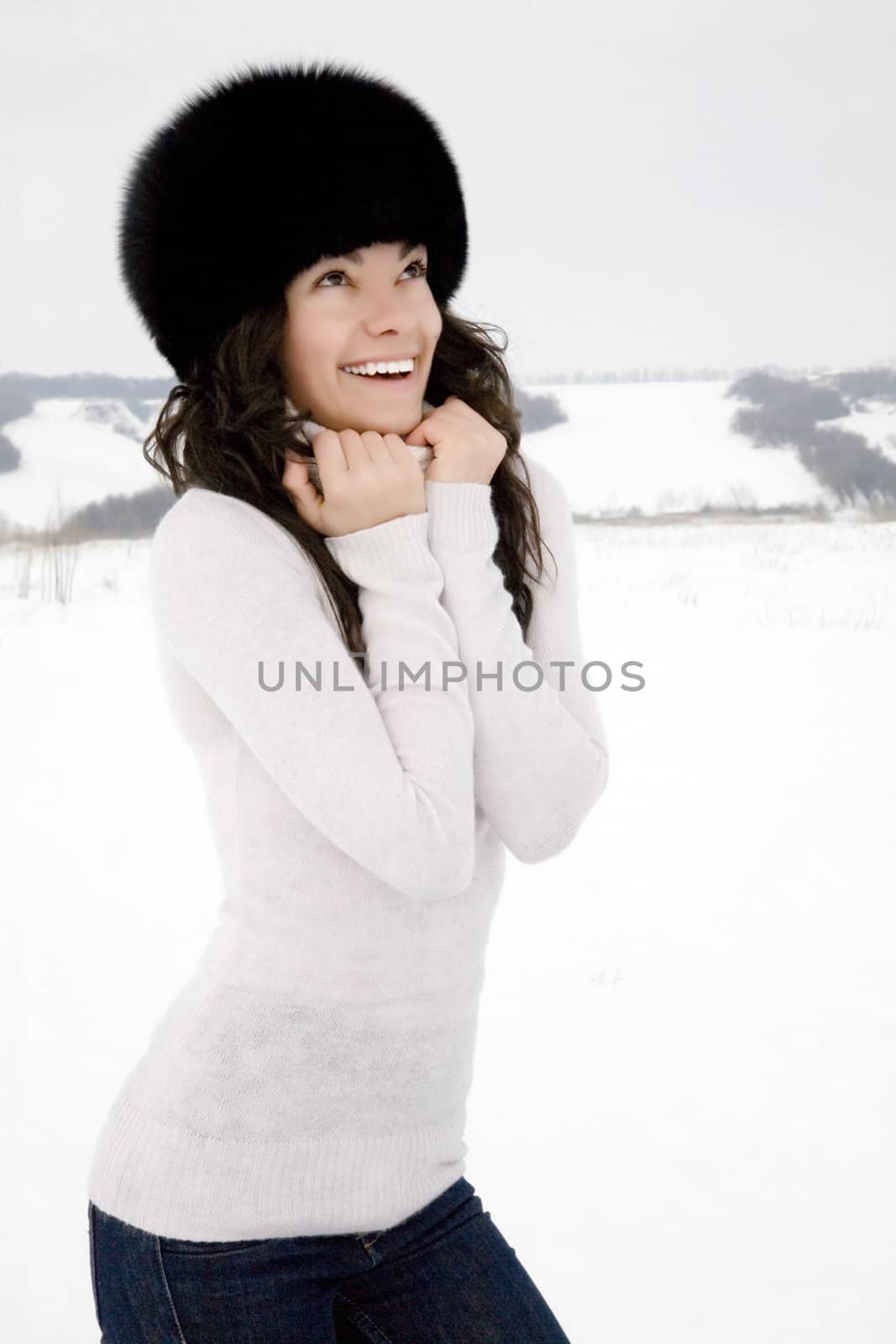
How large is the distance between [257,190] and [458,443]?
0.26 m

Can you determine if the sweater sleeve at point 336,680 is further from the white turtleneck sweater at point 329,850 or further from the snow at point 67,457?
the snow at point 67,457

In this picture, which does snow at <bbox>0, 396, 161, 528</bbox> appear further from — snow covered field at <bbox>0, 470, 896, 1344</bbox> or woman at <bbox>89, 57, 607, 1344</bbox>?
woman at <bbox>89, 57, 607, 1344</bbox>

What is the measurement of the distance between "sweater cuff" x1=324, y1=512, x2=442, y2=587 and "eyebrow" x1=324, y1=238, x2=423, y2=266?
229 mm

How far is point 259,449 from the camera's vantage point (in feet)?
2.98

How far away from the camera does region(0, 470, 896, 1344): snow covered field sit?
1626mm

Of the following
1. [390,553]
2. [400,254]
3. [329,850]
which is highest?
[400,254]

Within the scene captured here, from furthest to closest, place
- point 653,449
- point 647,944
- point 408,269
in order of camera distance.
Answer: point 653,449 → point 647,944 → point 408,269

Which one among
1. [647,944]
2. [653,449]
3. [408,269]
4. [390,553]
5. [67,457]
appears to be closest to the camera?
[390,553]

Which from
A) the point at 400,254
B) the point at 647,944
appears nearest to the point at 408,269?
the point at 400,254

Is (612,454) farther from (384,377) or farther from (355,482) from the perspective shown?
(355,482)

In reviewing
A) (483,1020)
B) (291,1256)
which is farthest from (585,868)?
(291,1256)

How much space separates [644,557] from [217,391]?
9.23ft

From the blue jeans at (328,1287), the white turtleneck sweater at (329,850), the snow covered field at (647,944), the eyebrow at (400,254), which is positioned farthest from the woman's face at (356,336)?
the snow covered field at (647,944)

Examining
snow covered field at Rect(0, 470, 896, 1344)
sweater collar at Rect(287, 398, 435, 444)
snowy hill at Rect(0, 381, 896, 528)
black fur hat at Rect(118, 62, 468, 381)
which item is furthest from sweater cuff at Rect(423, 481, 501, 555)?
snowy hill at Rect(0, 381, 896, 528)
